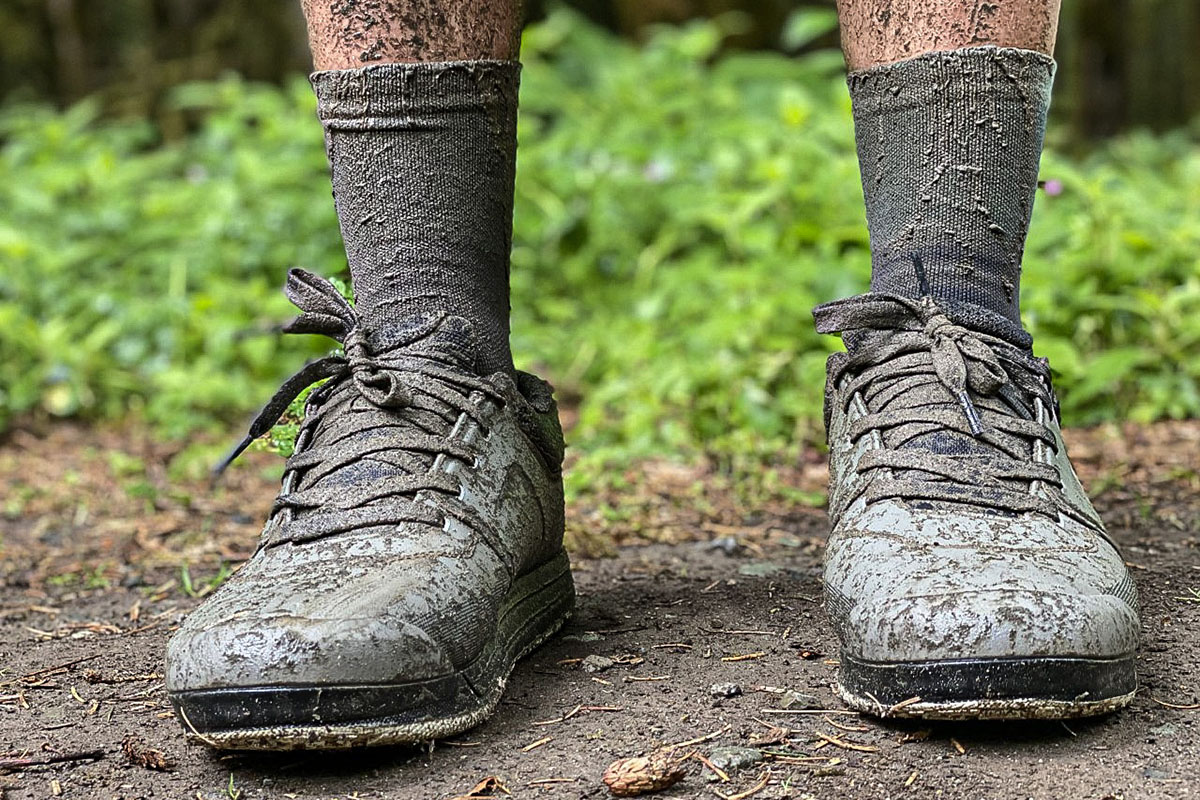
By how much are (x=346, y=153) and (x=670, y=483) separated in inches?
59.6

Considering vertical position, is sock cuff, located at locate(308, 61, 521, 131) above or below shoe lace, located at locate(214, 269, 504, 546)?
above

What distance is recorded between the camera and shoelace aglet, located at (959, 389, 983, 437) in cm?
153

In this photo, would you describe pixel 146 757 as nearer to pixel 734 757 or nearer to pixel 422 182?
pixel 734 757

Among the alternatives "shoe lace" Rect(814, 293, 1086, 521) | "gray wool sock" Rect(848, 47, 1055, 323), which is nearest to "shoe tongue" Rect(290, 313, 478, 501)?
"shoe lace" Rect(814, 293, 1086, 521)

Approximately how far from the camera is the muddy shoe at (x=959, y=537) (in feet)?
4.21

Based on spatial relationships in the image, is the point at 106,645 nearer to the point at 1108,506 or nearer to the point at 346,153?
the point at 346,153

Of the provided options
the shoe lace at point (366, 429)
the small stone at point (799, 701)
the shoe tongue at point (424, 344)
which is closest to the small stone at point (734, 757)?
the small stone at point (799, 701)

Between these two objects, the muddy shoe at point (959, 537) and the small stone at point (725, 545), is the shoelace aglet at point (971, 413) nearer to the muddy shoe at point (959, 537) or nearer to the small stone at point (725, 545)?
the muddy shoe at point (959, 537)

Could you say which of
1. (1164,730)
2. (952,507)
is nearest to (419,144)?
(952,507)

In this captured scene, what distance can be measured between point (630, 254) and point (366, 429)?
328 centimetres

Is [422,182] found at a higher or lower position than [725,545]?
higher

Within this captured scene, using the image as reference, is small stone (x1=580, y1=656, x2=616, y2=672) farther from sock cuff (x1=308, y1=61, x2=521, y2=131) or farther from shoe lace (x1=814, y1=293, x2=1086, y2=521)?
sock cuff (x1=308, y1=61, x2=521, y2=131)

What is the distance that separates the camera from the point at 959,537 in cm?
143

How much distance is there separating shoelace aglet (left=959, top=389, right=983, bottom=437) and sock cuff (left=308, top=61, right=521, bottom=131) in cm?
75
